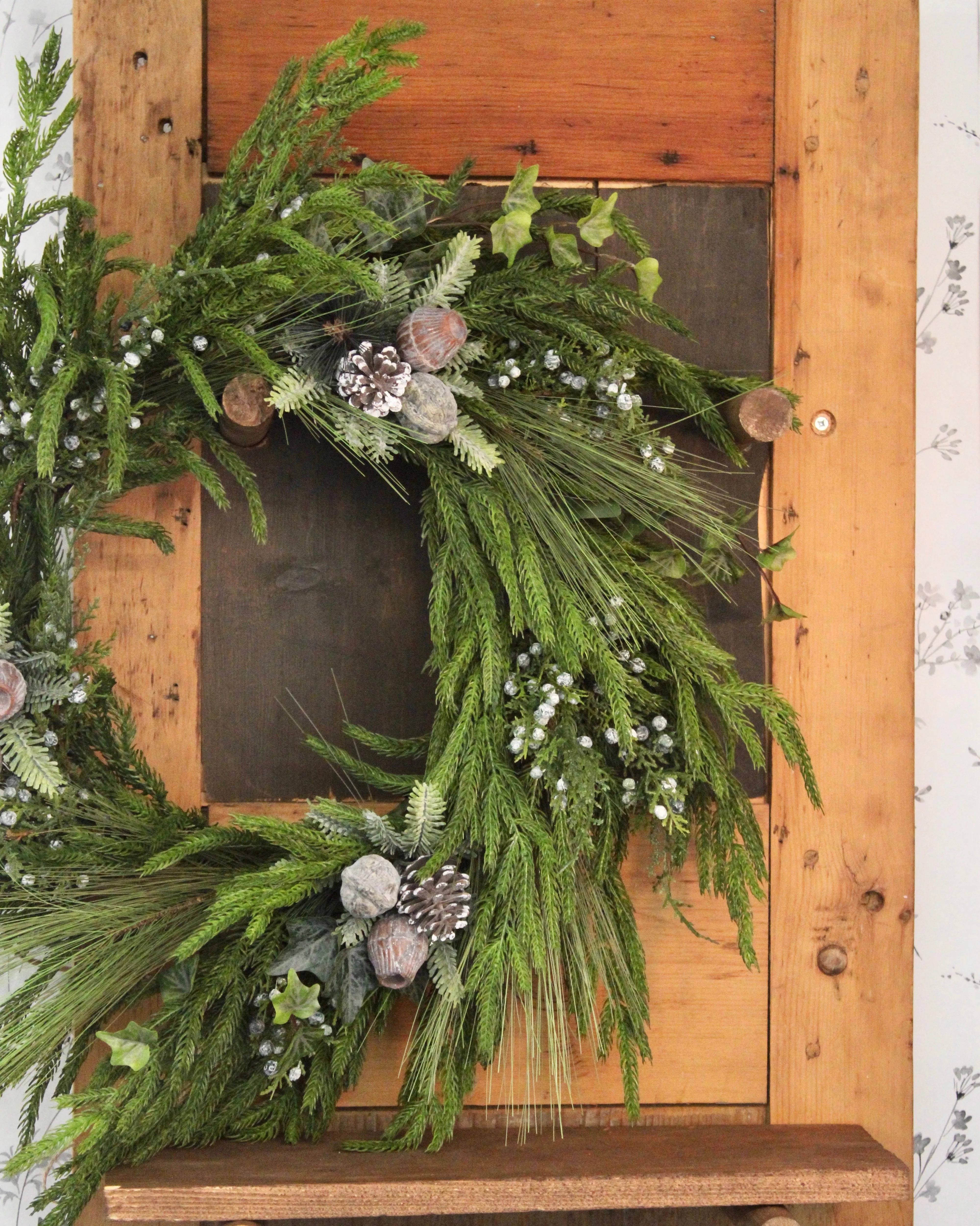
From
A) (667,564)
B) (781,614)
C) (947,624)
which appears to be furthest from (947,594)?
(667,564)

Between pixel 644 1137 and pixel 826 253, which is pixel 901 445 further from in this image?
pixel 644 1137

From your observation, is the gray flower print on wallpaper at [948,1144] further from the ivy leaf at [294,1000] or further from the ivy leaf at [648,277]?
Result: the ivy leaf at [648,277]

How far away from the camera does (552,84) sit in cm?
123

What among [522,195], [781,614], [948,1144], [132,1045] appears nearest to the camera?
[132,1045]

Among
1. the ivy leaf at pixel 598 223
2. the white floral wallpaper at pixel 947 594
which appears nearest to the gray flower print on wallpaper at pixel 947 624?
the white floral wallpaper at pixel 947 594

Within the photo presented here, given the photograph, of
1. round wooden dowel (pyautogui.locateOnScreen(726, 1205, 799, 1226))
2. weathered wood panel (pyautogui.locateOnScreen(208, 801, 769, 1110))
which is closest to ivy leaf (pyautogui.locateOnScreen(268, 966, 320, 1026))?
weathered wood panel (pyautogui.locateOnScreen(208, 801, 769, 1110))

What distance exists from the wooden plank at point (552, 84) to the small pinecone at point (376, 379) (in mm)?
339

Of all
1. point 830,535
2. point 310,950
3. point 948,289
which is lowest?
point 310,950

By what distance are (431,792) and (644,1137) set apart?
1.72 ft

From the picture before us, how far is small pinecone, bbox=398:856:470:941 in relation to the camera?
40.8 inches

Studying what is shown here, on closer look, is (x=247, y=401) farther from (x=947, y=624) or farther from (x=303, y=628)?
(x=947, y=624)

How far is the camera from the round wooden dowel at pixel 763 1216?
3.60 ft

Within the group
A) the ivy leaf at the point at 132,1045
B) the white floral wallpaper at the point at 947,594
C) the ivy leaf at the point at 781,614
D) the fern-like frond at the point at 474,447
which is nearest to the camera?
the ivy leaf at the point at 132,1045

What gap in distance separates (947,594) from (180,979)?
1159mm
